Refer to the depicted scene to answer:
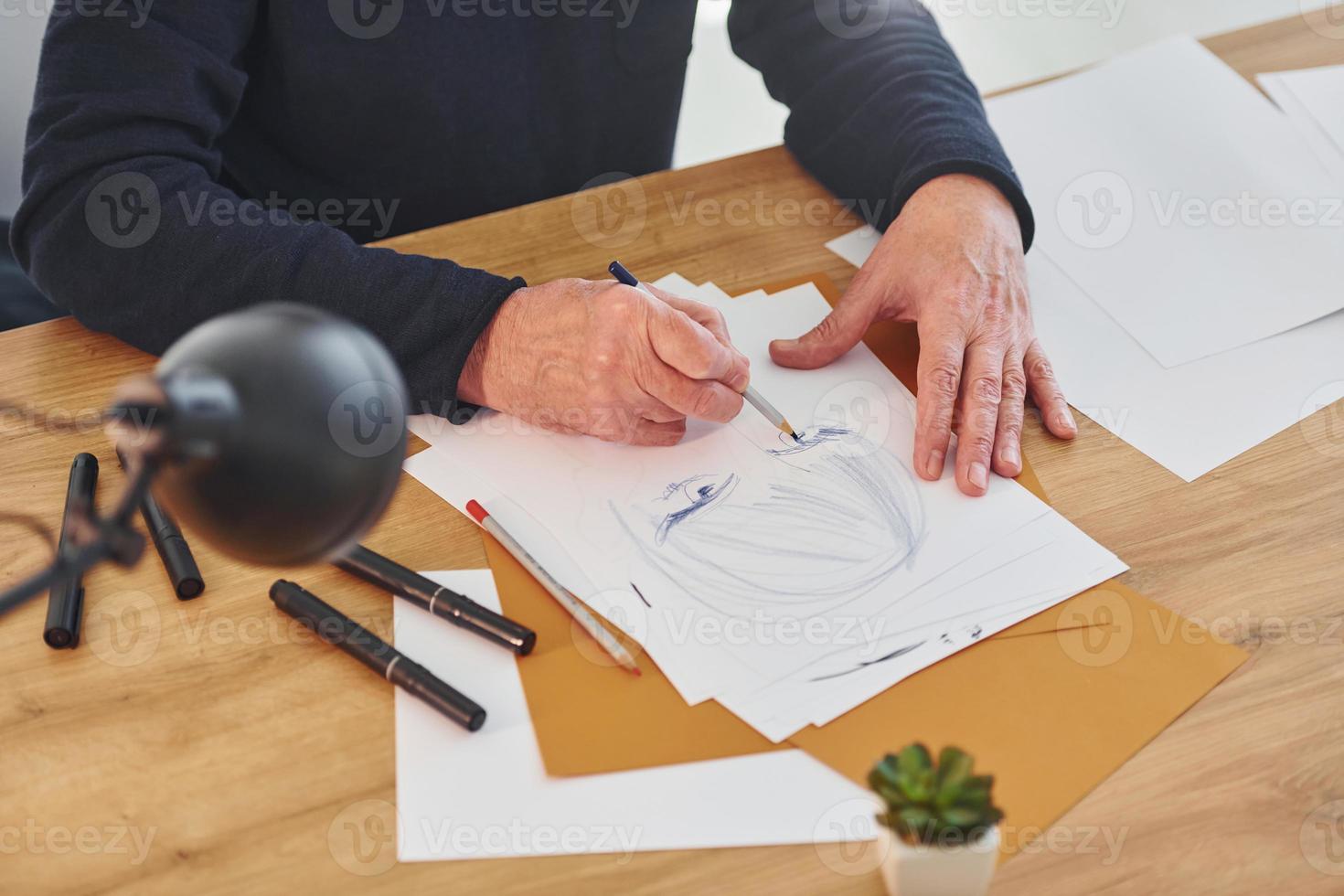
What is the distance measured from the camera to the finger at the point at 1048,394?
3.16 ft

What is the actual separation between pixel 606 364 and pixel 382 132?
A: 567 mm

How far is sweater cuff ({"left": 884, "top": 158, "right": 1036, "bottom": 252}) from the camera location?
3.71ft

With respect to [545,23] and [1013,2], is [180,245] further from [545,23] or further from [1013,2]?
[1013,2]

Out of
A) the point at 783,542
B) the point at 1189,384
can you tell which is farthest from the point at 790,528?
the point at 1189,384

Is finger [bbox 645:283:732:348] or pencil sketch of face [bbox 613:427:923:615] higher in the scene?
finger [bbox 645:283:732:348]

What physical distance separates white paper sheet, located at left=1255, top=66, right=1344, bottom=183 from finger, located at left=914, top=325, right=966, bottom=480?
0.64 metres

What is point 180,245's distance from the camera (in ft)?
3.24

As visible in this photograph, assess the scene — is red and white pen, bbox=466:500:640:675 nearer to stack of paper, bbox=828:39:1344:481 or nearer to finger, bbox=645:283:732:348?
finger, bbox=645:283:732:348

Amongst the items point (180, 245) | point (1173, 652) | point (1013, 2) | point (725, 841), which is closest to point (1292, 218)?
point (1173, 652)

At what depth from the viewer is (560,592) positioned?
2.64ft

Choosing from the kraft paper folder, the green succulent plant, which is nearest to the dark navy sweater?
the kraft paper folder

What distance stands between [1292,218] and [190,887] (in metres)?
1.28

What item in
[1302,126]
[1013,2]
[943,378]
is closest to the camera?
[943,378]

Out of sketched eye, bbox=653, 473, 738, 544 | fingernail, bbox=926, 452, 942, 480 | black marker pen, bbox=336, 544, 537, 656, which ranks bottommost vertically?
sketched eye, bbox=653, 473, 738, 544
